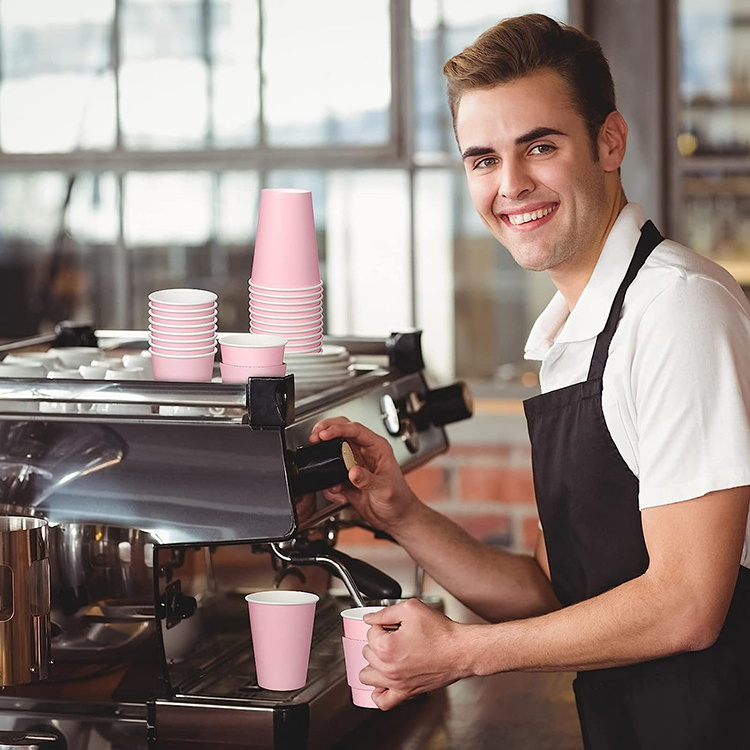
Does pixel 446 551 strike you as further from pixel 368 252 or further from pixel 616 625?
pixel 368 252

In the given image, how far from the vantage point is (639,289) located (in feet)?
4.38

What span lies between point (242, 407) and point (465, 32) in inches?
66.1

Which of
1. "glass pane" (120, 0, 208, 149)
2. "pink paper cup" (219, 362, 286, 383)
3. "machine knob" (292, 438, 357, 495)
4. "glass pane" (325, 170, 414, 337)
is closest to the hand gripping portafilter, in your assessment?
"machine knob" (292, 438, 357, 495)

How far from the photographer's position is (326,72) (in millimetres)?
2820

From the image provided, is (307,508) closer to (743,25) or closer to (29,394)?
(29,394)

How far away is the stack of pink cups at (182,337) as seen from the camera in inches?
55.9

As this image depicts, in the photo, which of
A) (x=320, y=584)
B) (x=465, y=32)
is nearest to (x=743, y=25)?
(x=465, y=32)

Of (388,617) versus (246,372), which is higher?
(246,372)

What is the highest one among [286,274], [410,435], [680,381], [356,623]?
[286,274]

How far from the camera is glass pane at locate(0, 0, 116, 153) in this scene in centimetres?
290

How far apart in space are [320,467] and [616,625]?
1.04 feet

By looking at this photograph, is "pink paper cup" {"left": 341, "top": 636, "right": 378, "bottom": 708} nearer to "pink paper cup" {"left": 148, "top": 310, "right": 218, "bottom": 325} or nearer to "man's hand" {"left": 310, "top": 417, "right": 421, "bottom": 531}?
"man's hand" {"left": 310, "top": 417, "right": 421, "bottom": 531}

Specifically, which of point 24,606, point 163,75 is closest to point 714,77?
point 163,75

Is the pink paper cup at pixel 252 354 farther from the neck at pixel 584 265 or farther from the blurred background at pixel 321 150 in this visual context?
the blurred background at pixel 321 150
